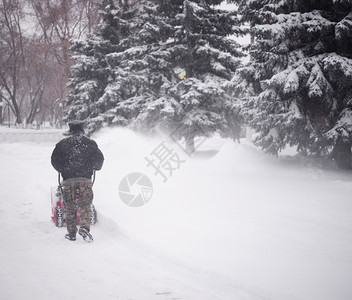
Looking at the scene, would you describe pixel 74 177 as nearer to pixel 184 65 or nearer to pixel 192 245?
pixel 192 245

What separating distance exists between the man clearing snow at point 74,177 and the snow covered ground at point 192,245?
307mm

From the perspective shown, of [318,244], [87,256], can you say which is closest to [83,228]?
[87,256]

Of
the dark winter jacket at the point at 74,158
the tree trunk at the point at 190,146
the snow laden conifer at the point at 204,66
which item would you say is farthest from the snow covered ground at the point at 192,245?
the tree trunk at the point at 190,146

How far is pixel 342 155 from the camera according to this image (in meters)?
11.5

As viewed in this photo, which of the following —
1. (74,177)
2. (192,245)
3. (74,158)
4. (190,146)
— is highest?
(74,158)

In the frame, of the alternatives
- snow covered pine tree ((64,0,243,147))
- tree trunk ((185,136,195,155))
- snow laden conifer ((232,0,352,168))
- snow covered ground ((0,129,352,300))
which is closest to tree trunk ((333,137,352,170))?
snow laden conifer ((232,0,352,168))

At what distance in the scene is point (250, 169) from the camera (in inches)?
461

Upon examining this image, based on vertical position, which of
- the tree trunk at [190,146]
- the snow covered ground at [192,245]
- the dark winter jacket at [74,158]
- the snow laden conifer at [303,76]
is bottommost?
the snow covered ground at [192,245]

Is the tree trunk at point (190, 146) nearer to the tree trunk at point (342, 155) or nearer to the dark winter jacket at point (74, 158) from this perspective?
the tree trunk at point (342, 155)

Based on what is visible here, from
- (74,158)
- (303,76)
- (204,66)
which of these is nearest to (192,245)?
(74,158)

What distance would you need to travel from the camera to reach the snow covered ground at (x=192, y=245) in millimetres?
3773

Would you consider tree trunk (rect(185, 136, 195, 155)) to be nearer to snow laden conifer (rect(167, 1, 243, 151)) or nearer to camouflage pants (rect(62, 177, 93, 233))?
snow laden conifer (rect(167, 1, 243, 151))

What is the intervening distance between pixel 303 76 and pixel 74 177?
7807mm

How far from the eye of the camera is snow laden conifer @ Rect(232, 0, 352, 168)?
9766mm
